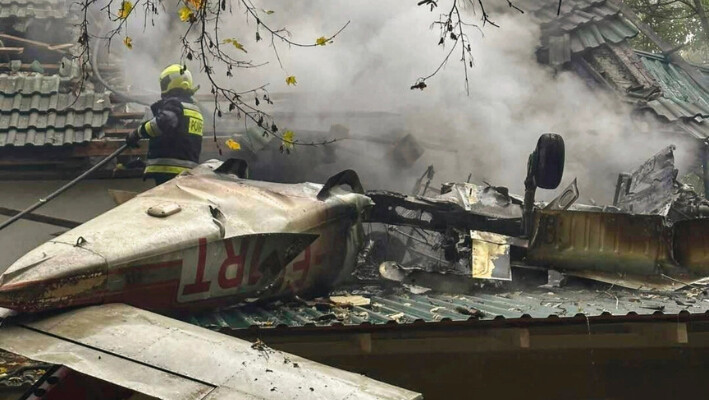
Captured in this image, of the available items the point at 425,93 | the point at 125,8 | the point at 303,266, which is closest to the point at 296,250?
the point at 303,266

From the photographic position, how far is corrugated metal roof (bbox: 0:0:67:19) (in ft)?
39.7

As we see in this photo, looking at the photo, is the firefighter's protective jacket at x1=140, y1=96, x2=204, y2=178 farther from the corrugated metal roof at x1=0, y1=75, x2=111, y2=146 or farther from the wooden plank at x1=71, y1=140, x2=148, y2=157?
the corrugated metal roof at x1=0, y1=75, x2=111, y2=146

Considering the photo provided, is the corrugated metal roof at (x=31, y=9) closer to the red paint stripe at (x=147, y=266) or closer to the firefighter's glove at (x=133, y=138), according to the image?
the firefighter's glove at (x=133, y=138)

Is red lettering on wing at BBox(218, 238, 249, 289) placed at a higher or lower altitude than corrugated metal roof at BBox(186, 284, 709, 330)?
higher

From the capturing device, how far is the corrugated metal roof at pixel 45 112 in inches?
401

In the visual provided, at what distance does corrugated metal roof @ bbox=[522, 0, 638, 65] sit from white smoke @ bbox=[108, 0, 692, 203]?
2.30ft

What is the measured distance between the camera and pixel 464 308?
23.4ft

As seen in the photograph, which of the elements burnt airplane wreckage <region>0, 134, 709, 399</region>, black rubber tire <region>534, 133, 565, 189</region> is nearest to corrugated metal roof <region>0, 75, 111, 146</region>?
burnt airplane wreckage <region>0, 134, 709, 399</region>

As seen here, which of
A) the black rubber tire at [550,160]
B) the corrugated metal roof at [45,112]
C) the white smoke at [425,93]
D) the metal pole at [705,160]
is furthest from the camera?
the metal pole at [705,160]

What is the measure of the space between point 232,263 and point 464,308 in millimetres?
1825

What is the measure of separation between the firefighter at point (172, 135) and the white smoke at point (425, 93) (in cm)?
235

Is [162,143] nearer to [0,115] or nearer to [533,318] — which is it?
[0,115]

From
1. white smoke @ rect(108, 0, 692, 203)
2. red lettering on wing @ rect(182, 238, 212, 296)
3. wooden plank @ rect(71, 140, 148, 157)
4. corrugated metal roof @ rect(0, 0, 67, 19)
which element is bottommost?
red lettering on wing @ rect(182, 238, 212, 296)

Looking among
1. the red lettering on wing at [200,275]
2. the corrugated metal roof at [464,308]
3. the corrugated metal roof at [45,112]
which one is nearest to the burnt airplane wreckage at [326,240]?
the red lettering on wing at [200,275]
